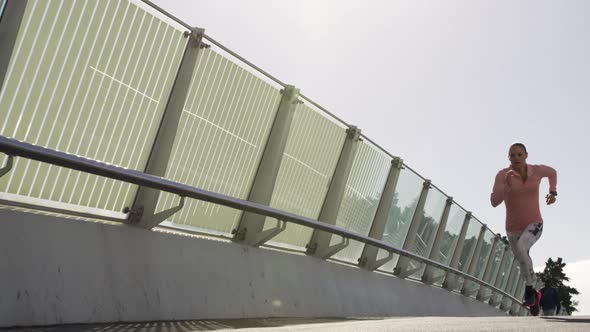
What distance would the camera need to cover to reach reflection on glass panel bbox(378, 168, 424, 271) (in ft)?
46.3

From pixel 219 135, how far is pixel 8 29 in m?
3.04

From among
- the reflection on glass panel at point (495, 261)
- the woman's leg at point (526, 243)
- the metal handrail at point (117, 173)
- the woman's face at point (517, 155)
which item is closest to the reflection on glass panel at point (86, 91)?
the metal handrail at point (117, 173)

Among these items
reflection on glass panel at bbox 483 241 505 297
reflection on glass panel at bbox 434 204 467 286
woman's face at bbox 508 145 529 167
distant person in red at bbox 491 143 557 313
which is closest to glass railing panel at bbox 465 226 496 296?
reflection on glass panel at bbox 483 241 505 297

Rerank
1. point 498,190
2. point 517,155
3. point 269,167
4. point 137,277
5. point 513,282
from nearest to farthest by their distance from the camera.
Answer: point 137,277 < point 269,167 < point 517,155 < point 498,190 < point 513,282

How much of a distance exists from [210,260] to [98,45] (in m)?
2.15

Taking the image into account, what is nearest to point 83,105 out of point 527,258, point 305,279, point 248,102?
point 248,102

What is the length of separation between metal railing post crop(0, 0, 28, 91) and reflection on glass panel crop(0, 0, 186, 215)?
154mm

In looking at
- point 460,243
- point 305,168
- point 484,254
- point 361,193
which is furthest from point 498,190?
point 484,254

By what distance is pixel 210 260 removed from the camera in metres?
7.73

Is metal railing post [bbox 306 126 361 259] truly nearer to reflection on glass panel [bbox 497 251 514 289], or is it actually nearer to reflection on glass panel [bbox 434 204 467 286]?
reflection on glass panel [bbox 434 204 467 286]

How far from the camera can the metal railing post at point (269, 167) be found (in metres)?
9.02

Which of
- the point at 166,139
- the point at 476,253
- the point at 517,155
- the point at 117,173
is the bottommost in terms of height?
the point at 117,173

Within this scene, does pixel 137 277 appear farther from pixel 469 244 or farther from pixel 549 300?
pixel 469 244

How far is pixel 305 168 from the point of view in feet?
→ 34.7
